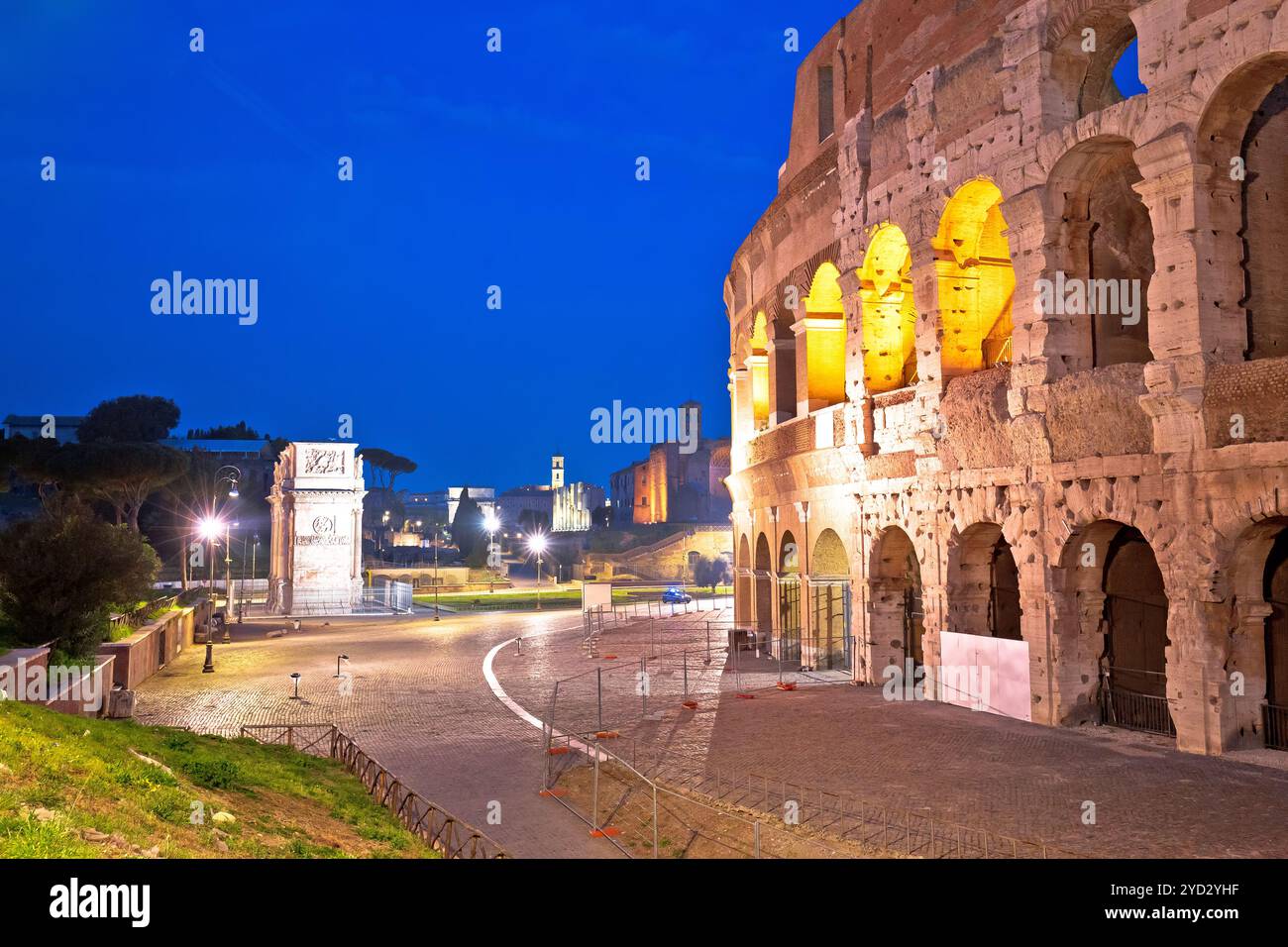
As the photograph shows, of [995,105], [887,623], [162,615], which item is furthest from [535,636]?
[995,105]

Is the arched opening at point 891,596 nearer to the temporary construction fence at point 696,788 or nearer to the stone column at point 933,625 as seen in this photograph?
the stone column at point 933,625

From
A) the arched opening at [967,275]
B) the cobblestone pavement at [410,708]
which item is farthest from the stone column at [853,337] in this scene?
the cobblestone pavement at [410,708]

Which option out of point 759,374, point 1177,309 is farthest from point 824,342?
point 1177,309

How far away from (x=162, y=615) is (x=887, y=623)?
2043 centimetres

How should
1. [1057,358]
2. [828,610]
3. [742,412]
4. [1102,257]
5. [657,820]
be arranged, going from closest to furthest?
[657,820] → [1057,358] → [1102,257] → [828,610] → [742,412]

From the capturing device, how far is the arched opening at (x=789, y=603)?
25.8 m

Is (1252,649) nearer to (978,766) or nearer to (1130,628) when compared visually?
(1130,628)

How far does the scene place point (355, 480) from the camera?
49906 millimetres

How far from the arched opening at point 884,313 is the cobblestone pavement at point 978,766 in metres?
6.73

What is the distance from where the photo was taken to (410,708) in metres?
20.3

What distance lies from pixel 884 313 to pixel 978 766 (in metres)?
11.1

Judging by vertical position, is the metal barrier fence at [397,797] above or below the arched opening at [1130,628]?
below

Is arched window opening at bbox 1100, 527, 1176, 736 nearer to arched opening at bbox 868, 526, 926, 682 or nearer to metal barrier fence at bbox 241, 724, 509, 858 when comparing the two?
arched opening at bbox 868, 526, 926, 682
